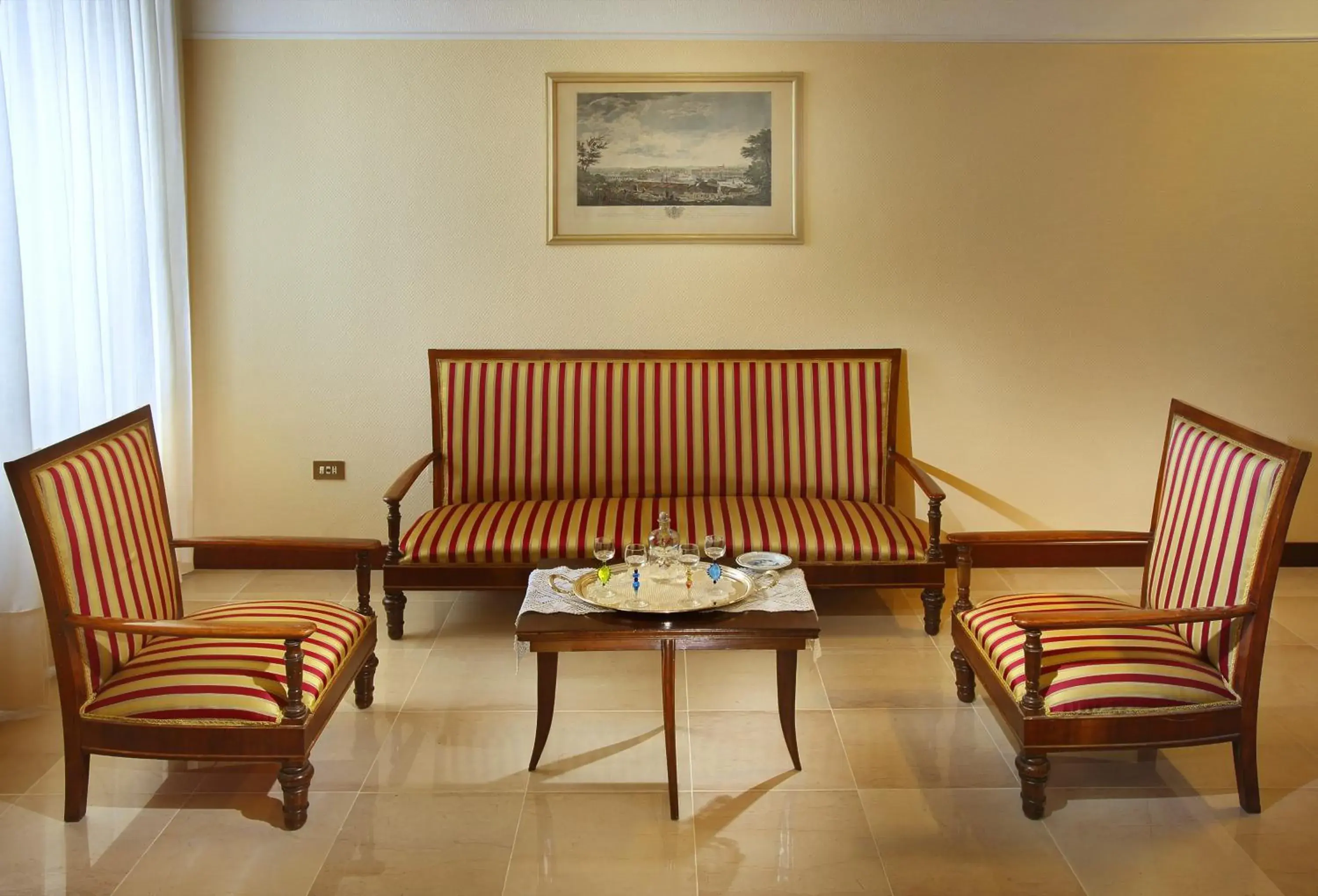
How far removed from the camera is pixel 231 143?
5.10m

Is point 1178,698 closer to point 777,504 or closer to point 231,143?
point 777,504

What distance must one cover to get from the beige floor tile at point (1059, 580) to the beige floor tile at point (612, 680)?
1.81 meters

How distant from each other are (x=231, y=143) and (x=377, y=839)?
3271 mm

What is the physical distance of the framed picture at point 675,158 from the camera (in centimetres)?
509

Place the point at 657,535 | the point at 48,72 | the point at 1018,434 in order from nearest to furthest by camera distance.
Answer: the point at 657,535 < the point at 48,72 < the point at 1018,434

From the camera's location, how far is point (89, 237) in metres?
4.25

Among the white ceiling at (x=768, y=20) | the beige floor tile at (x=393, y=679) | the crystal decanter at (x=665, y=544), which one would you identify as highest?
the white ceiling at (x=768, y=20)

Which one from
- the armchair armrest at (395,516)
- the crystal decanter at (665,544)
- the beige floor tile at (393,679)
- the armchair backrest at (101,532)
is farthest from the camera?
the armchair armrest at (395,516)

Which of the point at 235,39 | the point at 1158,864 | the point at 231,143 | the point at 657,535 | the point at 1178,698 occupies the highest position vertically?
the point at 235,39

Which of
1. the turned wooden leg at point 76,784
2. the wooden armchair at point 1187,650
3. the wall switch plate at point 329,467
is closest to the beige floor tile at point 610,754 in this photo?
the wooden armchair at point 1187,650

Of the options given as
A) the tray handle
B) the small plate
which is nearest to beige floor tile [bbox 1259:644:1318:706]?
the small plate

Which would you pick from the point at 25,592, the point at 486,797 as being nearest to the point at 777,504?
the point at 486,797

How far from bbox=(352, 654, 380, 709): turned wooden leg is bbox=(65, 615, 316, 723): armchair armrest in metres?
0.77

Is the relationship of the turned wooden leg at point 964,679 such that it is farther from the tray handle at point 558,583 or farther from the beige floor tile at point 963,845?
the tray handle at point 558,583
